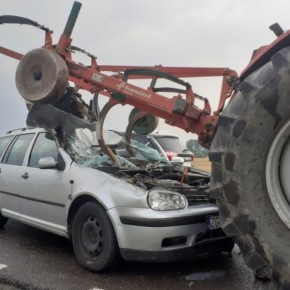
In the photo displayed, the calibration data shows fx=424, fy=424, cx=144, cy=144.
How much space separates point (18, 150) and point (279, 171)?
4.62 meters

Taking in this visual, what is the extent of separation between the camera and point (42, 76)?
4691 millimetres

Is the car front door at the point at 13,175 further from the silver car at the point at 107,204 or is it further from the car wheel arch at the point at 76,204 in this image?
the car wheel arch at the point at 76,204

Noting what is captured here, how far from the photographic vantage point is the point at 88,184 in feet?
15.1

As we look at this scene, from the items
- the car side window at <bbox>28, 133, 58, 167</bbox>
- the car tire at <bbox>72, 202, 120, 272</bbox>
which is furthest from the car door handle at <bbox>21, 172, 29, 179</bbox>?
the car tire at <bbox>72, 202, 120, 272</bbox>

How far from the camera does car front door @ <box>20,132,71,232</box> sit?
5.00 metres

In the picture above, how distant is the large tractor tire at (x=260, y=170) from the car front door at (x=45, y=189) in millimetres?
2683

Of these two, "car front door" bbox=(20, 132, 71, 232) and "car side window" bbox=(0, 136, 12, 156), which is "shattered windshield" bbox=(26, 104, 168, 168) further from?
"car side window" bbox=(0, 136, 12, 156)

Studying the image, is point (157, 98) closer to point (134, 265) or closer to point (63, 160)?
point (63, 160)

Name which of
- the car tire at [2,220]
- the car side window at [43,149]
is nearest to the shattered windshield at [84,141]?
the car side window at [43,149]

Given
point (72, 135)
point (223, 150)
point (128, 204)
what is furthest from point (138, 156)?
point (223, 150)

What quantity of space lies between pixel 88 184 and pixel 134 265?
1038mm

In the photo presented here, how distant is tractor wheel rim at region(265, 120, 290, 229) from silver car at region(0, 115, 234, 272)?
1.65m

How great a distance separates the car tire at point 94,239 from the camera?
4.27 meters

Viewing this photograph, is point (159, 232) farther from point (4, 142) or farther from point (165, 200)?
point (4, 142)
